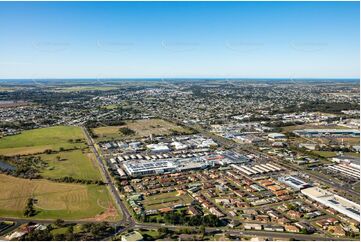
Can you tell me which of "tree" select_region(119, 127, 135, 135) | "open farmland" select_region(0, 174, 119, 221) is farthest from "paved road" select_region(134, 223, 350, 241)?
"tree" select_region(119, 127, 135, 135)

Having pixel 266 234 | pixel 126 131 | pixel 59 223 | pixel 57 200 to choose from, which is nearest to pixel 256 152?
pixel 266 234

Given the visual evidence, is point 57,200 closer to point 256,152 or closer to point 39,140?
point 256,152

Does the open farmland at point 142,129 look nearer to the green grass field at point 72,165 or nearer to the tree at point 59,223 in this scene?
the green grass field at point 72,165

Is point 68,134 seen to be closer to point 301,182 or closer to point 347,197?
point 301,182

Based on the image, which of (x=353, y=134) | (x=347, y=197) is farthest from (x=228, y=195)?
(x=353, y=134)

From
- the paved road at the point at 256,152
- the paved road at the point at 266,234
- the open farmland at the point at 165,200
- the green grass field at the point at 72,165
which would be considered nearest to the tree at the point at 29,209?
the green grass field at the point at 72,165

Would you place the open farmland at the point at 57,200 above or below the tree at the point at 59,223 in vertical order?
below

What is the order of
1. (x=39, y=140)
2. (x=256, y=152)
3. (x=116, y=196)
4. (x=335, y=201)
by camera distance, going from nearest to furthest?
(x=335, y=201), (x=116, y=196), (x=256, y=152), (x=39, y=140)
